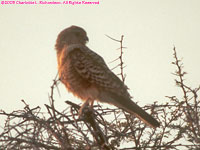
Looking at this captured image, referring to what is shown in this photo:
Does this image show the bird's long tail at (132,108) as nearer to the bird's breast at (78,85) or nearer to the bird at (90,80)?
the bird at (90,80)

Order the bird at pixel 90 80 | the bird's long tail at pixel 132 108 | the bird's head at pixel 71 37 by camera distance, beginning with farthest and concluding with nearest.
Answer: the bird's head at pixel 71 37
the bird at pixel 90 80
the bird's long tail at pixel 132 108

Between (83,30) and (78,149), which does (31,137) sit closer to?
(78,149)

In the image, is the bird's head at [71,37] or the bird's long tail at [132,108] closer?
the bird's long tail at [132,108]

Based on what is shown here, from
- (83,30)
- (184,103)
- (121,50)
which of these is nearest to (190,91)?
(184,103)

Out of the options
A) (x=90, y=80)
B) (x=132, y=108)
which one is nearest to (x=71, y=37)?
(x=90, y=80)

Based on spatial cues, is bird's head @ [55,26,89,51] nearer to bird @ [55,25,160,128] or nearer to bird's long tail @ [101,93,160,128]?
bird @ [55,25,160,128]

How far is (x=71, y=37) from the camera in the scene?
7035 mm

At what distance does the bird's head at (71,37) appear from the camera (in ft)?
22.7

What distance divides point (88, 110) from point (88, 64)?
1875mm

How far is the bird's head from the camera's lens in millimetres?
6918

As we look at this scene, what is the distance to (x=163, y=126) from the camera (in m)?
4.48

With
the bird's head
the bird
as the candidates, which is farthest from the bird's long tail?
the bird's head

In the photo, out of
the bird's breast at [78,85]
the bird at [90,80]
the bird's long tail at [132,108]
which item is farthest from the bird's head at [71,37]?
the bird's long tail at [132,108]

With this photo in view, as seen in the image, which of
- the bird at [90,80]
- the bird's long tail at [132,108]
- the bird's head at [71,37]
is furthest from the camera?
the bird's head at [71,37]
